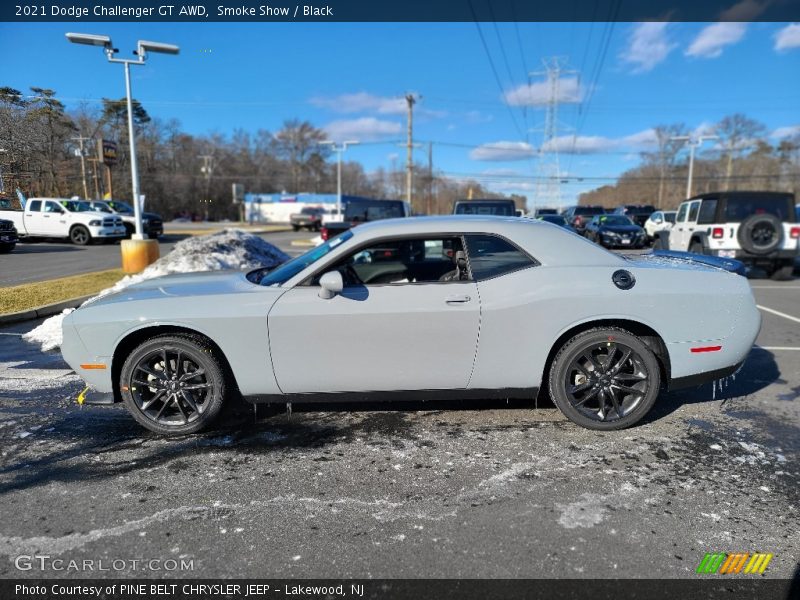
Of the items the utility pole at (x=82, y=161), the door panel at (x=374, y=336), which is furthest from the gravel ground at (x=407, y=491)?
the utility pole at (x=82, y=161)

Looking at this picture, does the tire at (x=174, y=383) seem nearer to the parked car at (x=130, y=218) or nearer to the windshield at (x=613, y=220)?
the windshield at (x=613, y=220)

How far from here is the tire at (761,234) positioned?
10.2m

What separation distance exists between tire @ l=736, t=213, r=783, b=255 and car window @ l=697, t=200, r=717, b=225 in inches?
28.1

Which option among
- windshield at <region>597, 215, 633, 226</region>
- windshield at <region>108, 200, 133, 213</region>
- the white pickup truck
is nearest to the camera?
the white pickup truck

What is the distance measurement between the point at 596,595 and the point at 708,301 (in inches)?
93.4

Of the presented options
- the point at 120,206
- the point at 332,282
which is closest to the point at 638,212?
the point at 120,206

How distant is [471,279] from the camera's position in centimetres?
346

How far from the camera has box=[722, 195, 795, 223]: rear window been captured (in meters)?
10.6

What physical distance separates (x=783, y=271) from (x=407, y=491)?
12.1 metres

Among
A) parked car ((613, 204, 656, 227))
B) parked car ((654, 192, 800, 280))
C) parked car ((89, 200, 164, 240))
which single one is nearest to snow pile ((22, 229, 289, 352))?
parked car ((654, 192, 800, 280))

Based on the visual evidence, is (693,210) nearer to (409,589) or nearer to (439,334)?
(439,334)

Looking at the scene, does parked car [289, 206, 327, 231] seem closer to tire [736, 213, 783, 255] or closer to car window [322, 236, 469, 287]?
tire [736, 213, 783, 255]

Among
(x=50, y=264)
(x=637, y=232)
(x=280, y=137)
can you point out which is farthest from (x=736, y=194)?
(x=280, y=137)

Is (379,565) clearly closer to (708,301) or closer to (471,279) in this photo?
(471,279)
